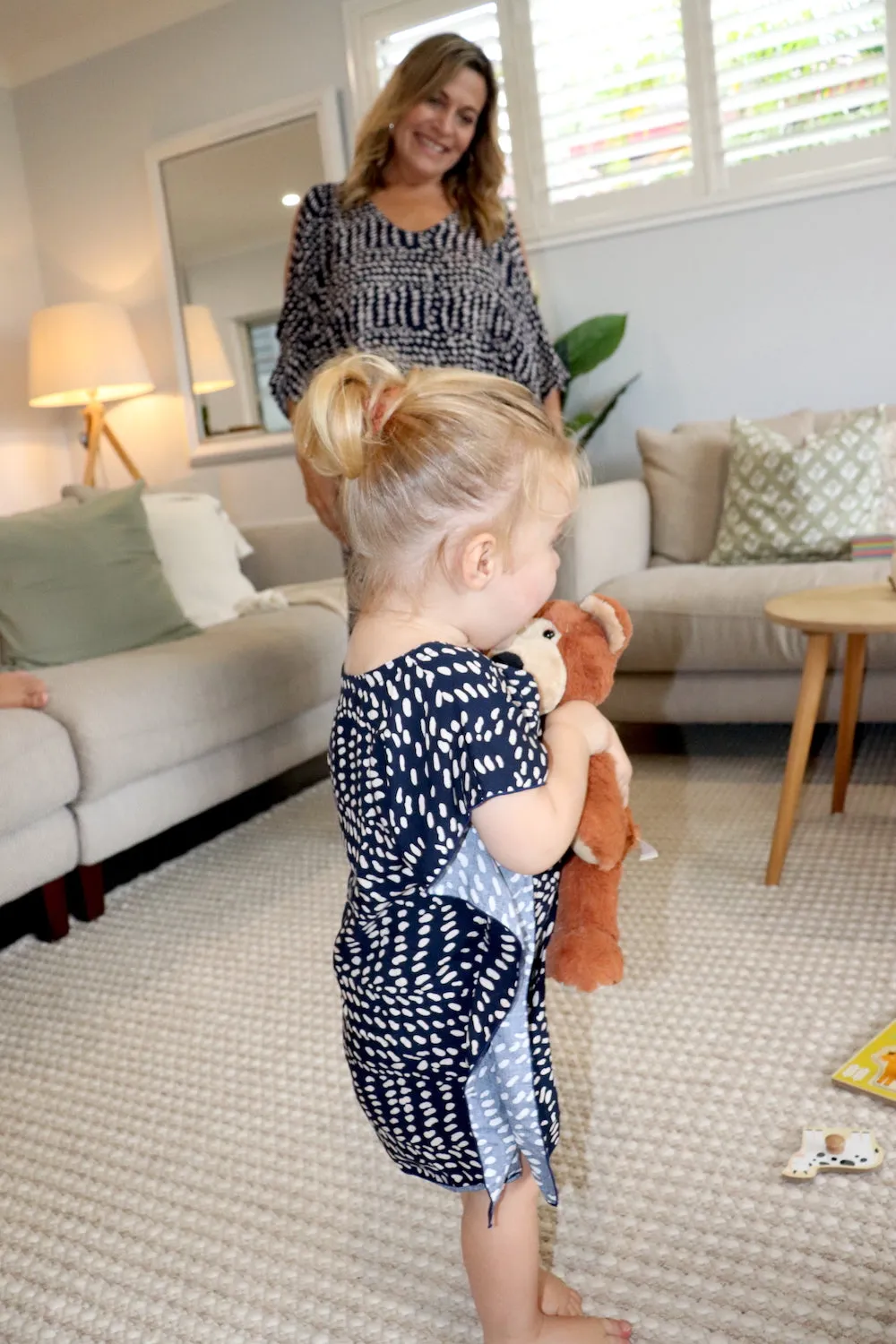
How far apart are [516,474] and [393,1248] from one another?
77 cm

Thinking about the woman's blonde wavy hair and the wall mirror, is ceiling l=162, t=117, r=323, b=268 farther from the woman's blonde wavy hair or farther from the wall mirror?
the woman's blonde wavy hair

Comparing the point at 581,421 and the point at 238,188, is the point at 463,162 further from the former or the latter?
the point at 238,188

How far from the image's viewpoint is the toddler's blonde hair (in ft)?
2.70

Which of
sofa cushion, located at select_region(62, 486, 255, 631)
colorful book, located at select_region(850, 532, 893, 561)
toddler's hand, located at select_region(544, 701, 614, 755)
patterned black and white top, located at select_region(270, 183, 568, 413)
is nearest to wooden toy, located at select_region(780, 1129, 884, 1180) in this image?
toddler's hand, located at select_region(544, 701, 614, 755)

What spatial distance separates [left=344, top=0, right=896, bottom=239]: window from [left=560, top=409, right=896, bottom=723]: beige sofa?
0.78 m

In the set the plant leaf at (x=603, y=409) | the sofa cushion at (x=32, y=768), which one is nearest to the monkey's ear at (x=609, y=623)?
the sofa cushion at (x=32, y=768)

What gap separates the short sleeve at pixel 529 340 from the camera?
6.18 feet

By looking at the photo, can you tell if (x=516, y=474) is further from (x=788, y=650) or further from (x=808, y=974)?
(x=788, y=650)

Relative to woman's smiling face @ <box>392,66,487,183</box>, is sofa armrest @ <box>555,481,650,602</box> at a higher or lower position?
lower

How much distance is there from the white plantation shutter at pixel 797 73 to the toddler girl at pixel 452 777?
256 centimetres

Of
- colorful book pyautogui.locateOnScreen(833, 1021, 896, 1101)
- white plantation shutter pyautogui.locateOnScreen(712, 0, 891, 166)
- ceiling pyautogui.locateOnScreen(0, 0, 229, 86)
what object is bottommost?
colorful book pyautogui.locateOnScreen(833, 1021, 896, 1101)

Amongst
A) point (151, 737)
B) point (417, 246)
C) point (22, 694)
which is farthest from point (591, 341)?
point (22, 694)

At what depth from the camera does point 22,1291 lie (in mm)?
1119

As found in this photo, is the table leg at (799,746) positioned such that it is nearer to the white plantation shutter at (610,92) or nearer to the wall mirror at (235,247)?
the white plantation shutter at (610,92)
